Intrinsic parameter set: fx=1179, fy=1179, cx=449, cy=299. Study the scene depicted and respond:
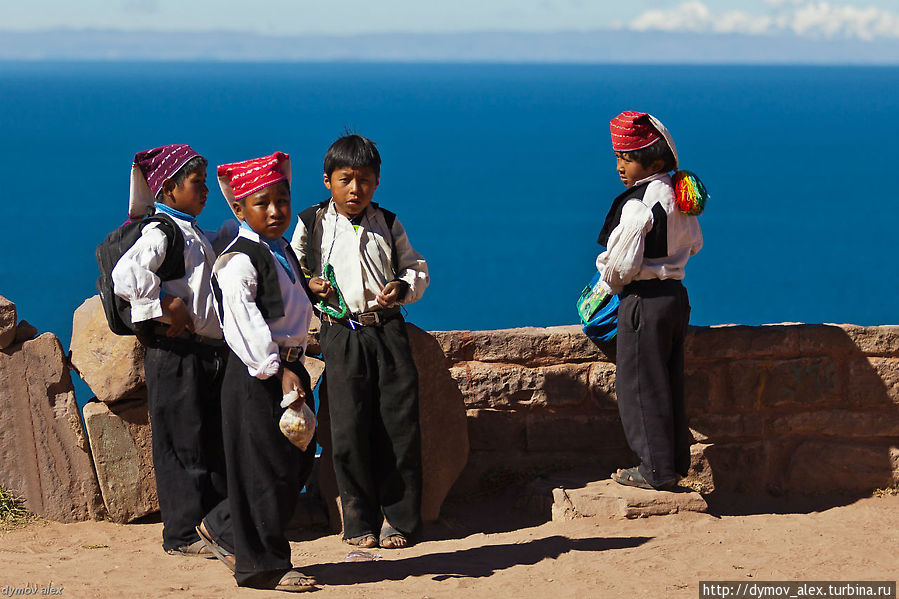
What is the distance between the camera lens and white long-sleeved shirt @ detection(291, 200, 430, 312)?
505 cm

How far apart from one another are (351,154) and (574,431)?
1.91 metres

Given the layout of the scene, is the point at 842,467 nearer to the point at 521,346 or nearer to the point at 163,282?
the point at 521,346

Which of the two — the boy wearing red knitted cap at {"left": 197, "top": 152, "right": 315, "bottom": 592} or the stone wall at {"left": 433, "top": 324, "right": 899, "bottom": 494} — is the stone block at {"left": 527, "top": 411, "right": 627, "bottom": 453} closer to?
the stone wall at {"left": 433, "top": 324, "right": 899, "bottom": 494}

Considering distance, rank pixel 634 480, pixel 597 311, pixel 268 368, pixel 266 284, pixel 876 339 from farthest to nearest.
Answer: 1. pixel 876 339
2. pixel 597 311
3. pixel 634 480
4. pixel 266 284
5. pixel 268 368

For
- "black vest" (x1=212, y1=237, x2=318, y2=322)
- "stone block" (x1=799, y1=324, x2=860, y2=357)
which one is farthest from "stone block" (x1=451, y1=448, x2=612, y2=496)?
"black vest" (x1=212, y1=237, x2=318, y2=322)

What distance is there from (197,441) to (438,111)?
267 feet

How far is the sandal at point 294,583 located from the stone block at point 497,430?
169 centimetres

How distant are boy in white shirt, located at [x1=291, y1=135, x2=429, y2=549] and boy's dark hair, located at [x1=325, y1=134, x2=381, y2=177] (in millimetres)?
39

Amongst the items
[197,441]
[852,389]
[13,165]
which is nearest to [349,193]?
[197,441]

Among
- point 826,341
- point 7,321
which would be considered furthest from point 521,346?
point 7,321

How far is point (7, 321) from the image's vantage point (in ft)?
18.2

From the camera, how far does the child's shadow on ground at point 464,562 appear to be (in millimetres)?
4617

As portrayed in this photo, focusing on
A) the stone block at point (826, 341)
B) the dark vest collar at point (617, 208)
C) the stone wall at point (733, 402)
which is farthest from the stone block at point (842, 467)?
the dark vest collar at point (617, 208)

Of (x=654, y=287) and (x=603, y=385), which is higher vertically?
(x=654, y=287)
